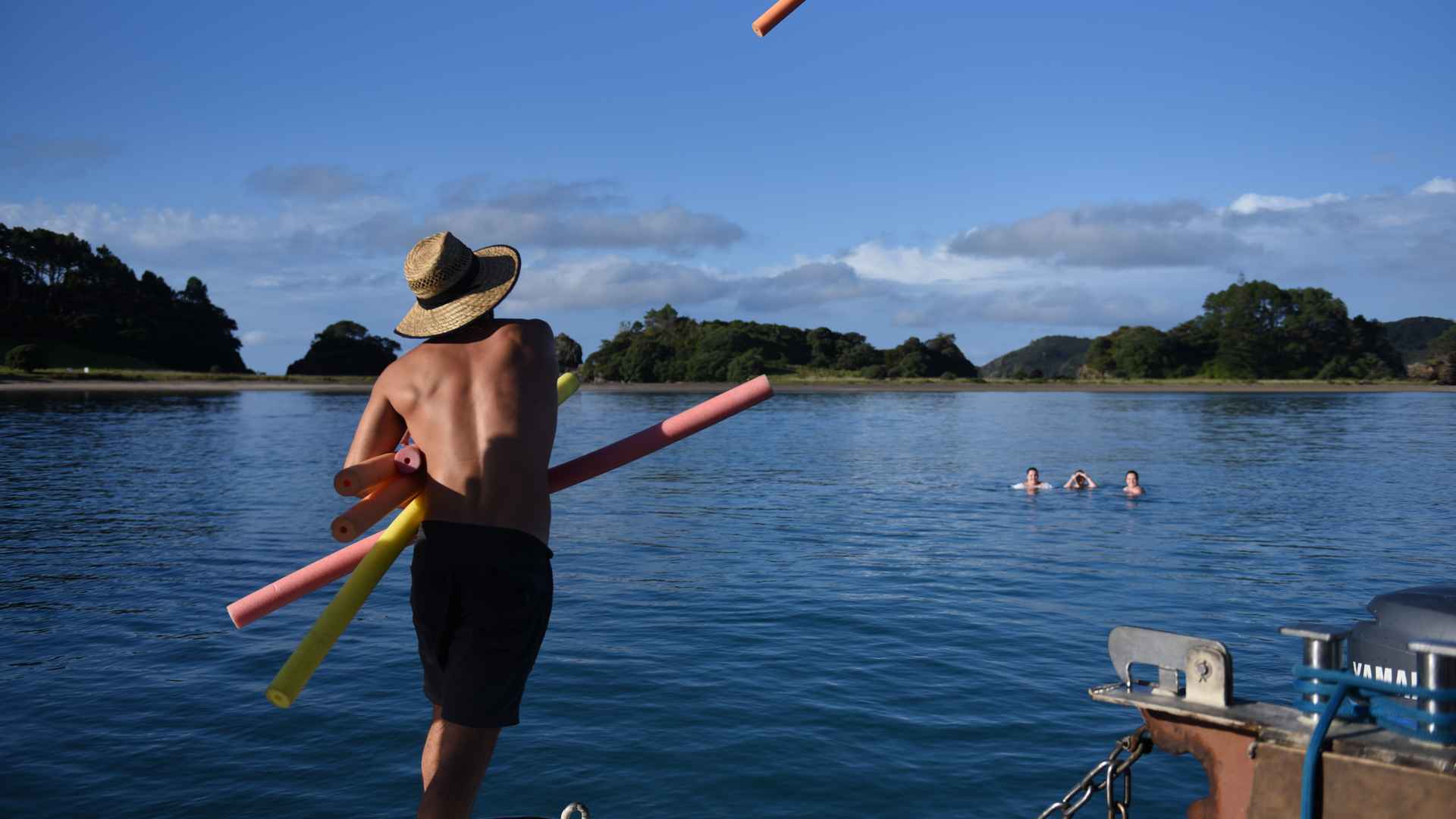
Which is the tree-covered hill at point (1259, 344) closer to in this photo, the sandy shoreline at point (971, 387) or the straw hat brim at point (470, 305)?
the sandy shoreline at point (971, 387)

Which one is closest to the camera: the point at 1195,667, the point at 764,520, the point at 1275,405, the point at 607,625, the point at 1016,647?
the point at 1195,667

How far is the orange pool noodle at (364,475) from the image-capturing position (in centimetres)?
350

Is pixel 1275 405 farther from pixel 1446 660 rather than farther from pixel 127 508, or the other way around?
pixel 1446 660

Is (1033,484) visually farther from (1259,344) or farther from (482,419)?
(1259,344)

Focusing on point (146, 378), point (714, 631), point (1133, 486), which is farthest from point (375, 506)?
point (146, 378)

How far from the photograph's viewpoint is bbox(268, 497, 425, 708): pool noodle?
3.49m

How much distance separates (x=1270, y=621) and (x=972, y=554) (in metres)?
5.39

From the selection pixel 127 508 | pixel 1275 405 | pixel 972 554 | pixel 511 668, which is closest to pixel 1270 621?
pixel 972 554

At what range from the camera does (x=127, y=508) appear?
23453 mm

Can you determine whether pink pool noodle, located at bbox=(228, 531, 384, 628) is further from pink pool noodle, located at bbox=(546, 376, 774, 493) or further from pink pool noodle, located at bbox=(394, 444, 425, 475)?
pink pool noodle, located at bbox=(546, 376, 774, 493)

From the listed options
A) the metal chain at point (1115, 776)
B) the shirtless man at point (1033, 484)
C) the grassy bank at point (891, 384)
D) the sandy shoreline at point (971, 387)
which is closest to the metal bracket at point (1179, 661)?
the metal chain at point (1115, 776)

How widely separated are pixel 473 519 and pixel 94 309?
124 m

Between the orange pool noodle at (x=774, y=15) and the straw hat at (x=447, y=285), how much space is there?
48.9 inches

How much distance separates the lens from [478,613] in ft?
12.5
